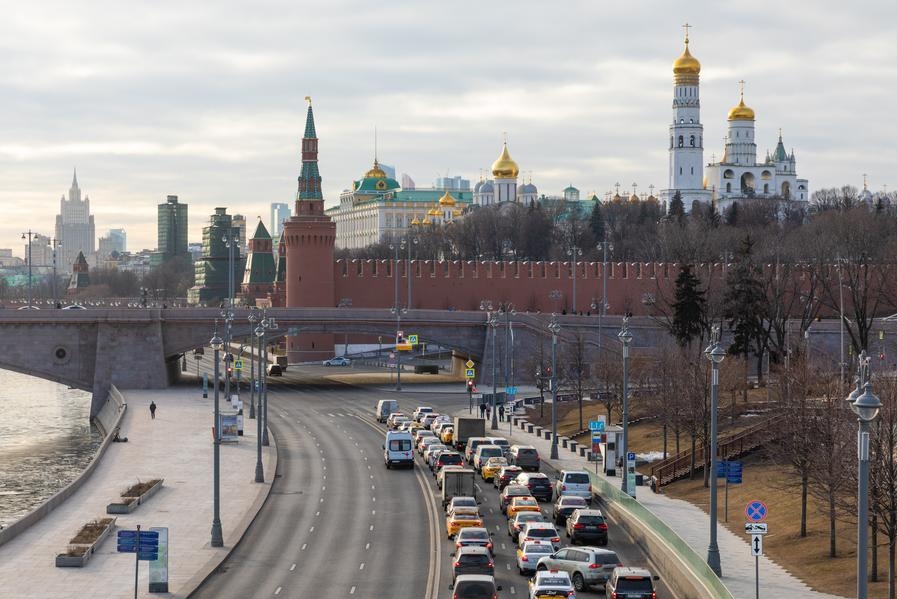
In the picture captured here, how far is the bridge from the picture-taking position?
91.6 meters

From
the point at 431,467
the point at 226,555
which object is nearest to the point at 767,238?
the point at 431,467

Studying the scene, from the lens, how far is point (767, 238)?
129000mm

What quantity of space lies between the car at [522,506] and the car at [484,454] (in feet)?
35.2

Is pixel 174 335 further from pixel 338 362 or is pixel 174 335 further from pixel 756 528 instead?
pixel 756 528

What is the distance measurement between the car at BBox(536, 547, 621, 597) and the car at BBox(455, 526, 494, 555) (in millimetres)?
1733

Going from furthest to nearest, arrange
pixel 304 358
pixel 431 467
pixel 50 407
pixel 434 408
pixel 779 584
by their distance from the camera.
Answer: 1. pixel 304 358
2. pixel 50 407
3. pixel 434 408
4. pixel 431 467
5. pixel 779 584

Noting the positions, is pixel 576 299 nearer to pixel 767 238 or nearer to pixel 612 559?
pixel 767 238

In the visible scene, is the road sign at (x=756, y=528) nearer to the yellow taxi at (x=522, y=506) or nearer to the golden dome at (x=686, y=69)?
the yellow taxi at (x=522, y=506)

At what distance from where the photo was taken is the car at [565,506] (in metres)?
43.3

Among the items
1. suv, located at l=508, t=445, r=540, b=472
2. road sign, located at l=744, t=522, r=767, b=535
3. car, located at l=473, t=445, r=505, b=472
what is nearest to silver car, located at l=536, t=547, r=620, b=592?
road sign, located at l=744, t=522, r=767, b=535

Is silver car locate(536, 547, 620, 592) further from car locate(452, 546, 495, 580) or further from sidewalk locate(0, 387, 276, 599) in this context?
sidewalk locate(0, 387, 276, 599)

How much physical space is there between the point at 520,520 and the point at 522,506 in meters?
2.69

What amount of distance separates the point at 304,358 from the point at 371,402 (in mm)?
32287

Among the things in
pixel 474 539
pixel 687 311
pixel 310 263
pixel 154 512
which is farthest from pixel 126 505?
pixel 310 263
